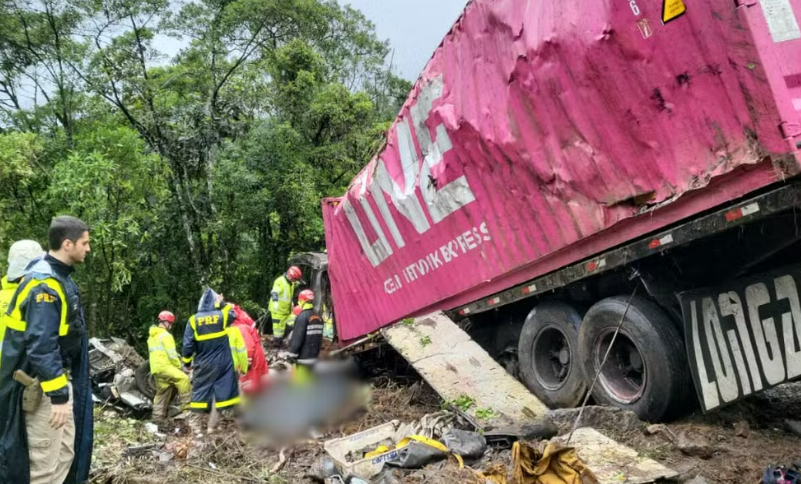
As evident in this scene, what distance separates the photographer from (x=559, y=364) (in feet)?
16.3

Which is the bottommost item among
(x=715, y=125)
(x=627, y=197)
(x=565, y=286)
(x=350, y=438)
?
(x=350, y=438)

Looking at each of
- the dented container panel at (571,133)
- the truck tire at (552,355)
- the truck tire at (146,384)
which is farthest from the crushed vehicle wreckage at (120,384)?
the truck tire at (552,355)

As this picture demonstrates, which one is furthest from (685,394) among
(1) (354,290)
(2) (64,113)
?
(2) (64,113)

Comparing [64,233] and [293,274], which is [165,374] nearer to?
[293,274]

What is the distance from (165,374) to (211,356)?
3.97 ft

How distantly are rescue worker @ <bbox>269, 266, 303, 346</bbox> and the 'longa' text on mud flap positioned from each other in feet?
18.7

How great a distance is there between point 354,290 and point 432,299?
1785 mm

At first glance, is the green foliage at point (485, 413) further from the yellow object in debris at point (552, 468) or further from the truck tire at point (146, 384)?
the truck tire at point (146, 384)

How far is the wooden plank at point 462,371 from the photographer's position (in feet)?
14.5

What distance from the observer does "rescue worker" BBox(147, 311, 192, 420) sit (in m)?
6.27

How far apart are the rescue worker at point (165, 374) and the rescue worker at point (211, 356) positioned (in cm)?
91

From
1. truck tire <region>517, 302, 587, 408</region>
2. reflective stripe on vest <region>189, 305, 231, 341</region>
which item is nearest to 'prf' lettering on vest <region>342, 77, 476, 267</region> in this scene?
truck tire <region>517, 302, 587, 408</region>

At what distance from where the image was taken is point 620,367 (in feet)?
13.9

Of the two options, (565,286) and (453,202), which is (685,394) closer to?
(565,286)
